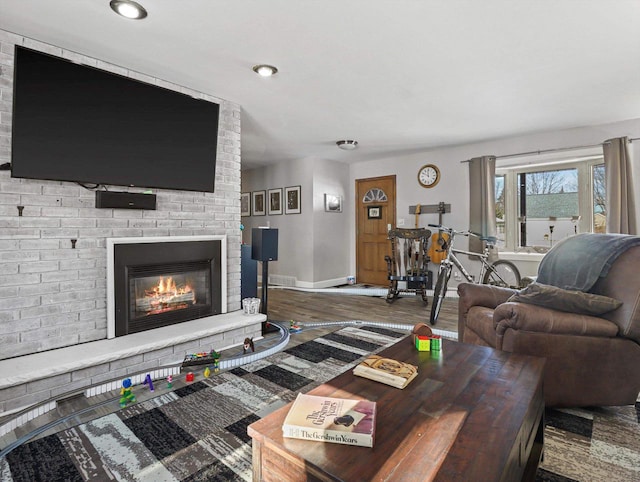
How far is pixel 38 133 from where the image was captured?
231cm

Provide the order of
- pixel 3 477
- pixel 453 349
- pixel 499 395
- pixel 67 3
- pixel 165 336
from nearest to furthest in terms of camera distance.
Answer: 1. pixel 499 395
2. pixel 3 477
3. pixel 453 349
4. pixel 67 3
5. pixel 165 336

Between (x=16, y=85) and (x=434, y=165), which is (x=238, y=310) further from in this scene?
(x=434, y=165)

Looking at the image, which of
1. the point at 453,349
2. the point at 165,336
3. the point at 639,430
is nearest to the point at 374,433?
the point at 453,349

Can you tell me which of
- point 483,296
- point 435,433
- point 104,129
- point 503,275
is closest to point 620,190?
point 503,275

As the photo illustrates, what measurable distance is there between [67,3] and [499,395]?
115 inches

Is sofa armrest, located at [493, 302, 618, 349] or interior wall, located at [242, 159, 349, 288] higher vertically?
interior wall, located at [242, 159, 349, 288]

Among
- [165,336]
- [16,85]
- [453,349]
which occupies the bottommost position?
[165,336]

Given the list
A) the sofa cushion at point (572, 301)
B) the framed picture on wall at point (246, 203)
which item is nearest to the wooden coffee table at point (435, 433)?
the sofa cushion at point (572, 301)

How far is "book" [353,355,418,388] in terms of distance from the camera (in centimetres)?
142

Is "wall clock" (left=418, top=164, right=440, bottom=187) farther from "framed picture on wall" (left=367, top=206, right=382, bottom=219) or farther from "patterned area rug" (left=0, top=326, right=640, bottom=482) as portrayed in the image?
"patterned area rug" (left=0, top=326, right=640, bottom=482)

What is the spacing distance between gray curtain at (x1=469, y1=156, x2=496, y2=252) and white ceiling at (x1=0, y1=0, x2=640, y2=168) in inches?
39.4

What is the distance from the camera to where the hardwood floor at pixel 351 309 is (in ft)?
13.6

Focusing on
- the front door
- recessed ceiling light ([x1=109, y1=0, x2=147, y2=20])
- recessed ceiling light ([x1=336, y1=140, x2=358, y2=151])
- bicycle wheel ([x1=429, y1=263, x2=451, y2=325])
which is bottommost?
bicycle wheel ([x1=429, y1=263, x2=451, y2=325])

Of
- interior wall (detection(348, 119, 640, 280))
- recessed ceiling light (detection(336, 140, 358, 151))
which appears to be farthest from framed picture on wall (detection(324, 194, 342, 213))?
recessed ceiling light (detection(336, 140, 358, 151))
